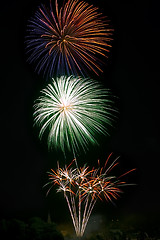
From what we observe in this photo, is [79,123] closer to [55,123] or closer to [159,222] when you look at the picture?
[55,123]

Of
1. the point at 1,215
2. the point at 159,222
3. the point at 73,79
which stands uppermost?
the point at 73,79

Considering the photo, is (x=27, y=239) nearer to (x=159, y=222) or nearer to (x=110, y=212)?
(x=110, y=212)

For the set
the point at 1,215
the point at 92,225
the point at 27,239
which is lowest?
the point at 92,225

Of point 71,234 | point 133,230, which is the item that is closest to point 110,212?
point 133,230

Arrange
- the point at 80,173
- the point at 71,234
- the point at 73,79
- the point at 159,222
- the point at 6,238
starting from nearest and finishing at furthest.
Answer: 1. the point at 6,238
2. the point at 73,79
3. the point at 80,173
4. the point at 71,234
5. the point at 159,222

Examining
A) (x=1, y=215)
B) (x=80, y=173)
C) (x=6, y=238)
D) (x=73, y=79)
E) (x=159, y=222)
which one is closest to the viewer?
(x=6, y=238)

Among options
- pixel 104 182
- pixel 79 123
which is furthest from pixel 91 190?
pixel 79 123

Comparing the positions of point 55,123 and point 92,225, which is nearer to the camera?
point 55,123

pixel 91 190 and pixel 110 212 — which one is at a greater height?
pixel 91 190

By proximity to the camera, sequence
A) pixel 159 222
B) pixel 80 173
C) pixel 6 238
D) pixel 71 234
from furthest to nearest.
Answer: pixel 159 222, pixel 71 234, pixel 80 173, pixel 6 238
